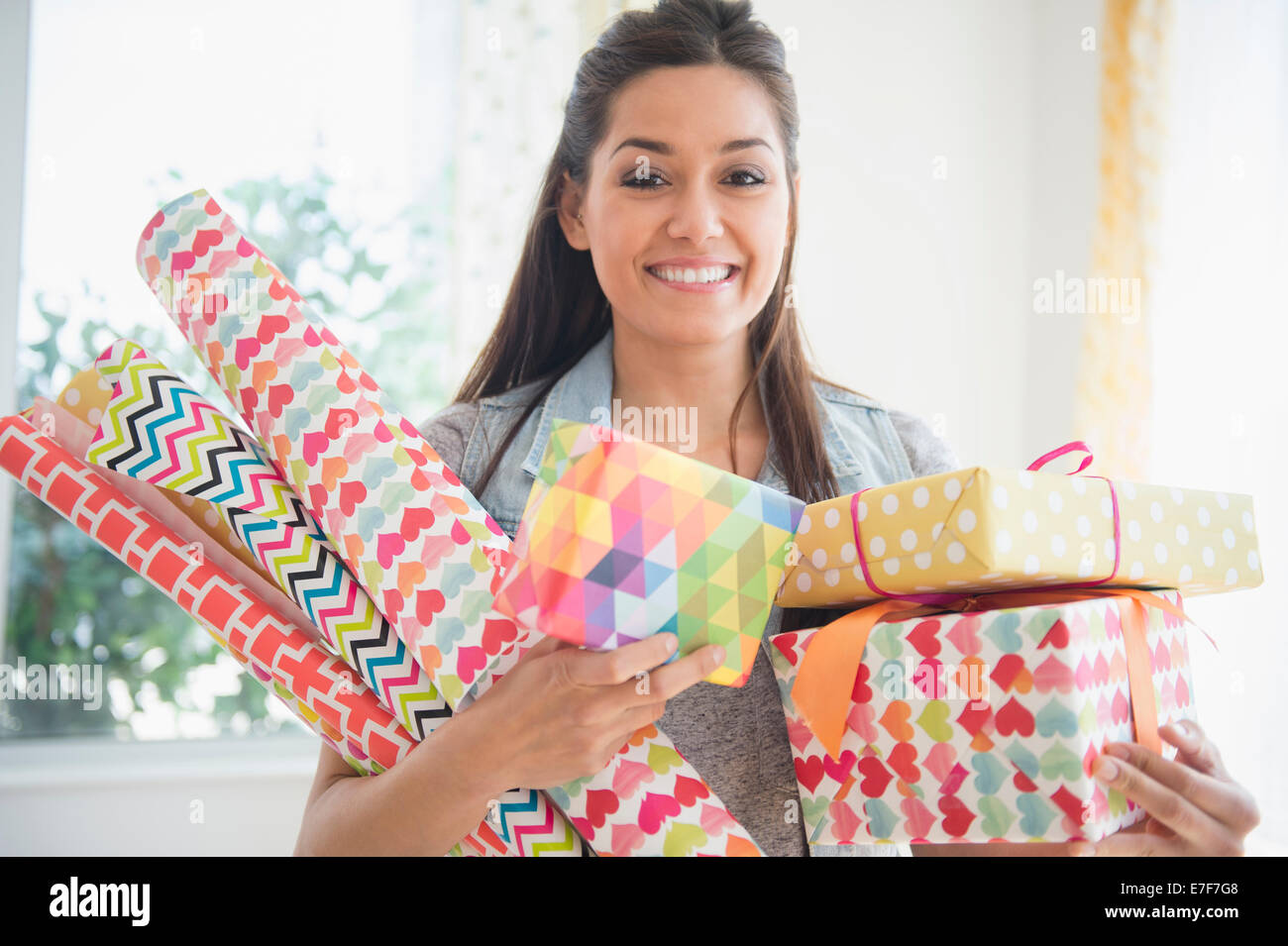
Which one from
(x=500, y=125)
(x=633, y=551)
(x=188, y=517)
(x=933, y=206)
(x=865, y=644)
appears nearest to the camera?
(x=633, y=551)

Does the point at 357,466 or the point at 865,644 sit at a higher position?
the point at 357,466

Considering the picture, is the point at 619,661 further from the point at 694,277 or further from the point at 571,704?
the point at 694,277

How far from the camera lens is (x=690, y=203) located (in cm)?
102

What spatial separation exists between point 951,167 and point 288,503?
226 centimetres

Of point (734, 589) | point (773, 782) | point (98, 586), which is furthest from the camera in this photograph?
point (98, 586)

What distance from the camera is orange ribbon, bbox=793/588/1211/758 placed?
0.72 meters

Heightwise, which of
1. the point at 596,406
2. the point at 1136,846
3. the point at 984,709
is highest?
the point at 596,406

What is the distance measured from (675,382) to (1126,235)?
1544 mm

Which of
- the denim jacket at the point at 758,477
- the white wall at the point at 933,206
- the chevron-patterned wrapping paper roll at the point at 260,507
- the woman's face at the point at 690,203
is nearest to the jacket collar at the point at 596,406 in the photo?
the denim jacket at the point at 758,477

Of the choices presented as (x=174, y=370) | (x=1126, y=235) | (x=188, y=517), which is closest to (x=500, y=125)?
(x=174, y=370)

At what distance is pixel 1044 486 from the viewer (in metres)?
0.70

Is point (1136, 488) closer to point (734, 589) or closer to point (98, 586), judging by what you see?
point (734, 589)

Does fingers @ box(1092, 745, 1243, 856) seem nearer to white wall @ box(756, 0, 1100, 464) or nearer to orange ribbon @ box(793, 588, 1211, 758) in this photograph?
orange ribbon @ box(793, 588, 1211, 758)
